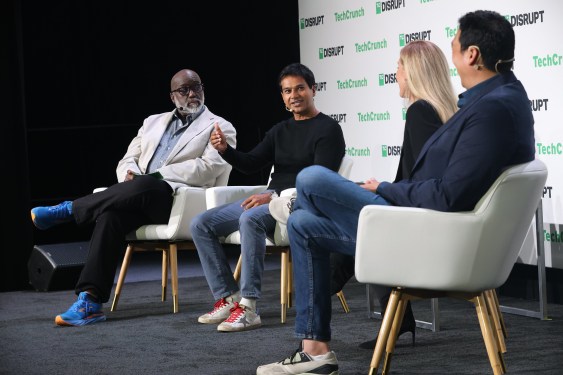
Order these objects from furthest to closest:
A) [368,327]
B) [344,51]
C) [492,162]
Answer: [344,51], [368,327], [492,162]

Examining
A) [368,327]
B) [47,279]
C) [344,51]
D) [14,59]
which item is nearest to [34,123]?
[14,59]

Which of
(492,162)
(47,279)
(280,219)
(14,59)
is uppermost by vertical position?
(14,59)

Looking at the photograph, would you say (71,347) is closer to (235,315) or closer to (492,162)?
(235,315)

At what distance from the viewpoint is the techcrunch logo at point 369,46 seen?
229 inches

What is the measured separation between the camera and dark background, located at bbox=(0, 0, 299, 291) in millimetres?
7926

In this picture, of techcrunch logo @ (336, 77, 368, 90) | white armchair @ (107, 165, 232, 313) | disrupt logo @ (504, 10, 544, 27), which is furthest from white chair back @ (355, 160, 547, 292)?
techcrunch logo @ (336, 77, 368, 90)

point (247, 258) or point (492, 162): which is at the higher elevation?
point (492, 162)

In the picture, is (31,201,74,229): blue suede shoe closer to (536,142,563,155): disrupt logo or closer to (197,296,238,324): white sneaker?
(197,296,238,324): white sneaker

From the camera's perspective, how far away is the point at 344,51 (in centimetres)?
622

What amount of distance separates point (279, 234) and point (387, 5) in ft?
6.11

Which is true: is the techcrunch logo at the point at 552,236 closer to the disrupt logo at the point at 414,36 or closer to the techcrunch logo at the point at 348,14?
the disrupt logo at the point at 414,36

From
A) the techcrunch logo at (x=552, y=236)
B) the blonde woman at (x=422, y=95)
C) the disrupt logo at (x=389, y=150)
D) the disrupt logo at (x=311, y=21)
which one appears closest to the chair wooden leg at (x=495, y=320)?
the blonde woman at (x=422, y=95)

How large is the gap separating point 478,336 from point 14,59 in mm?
3552

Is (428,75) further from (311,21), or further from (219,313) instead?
(311,21)
